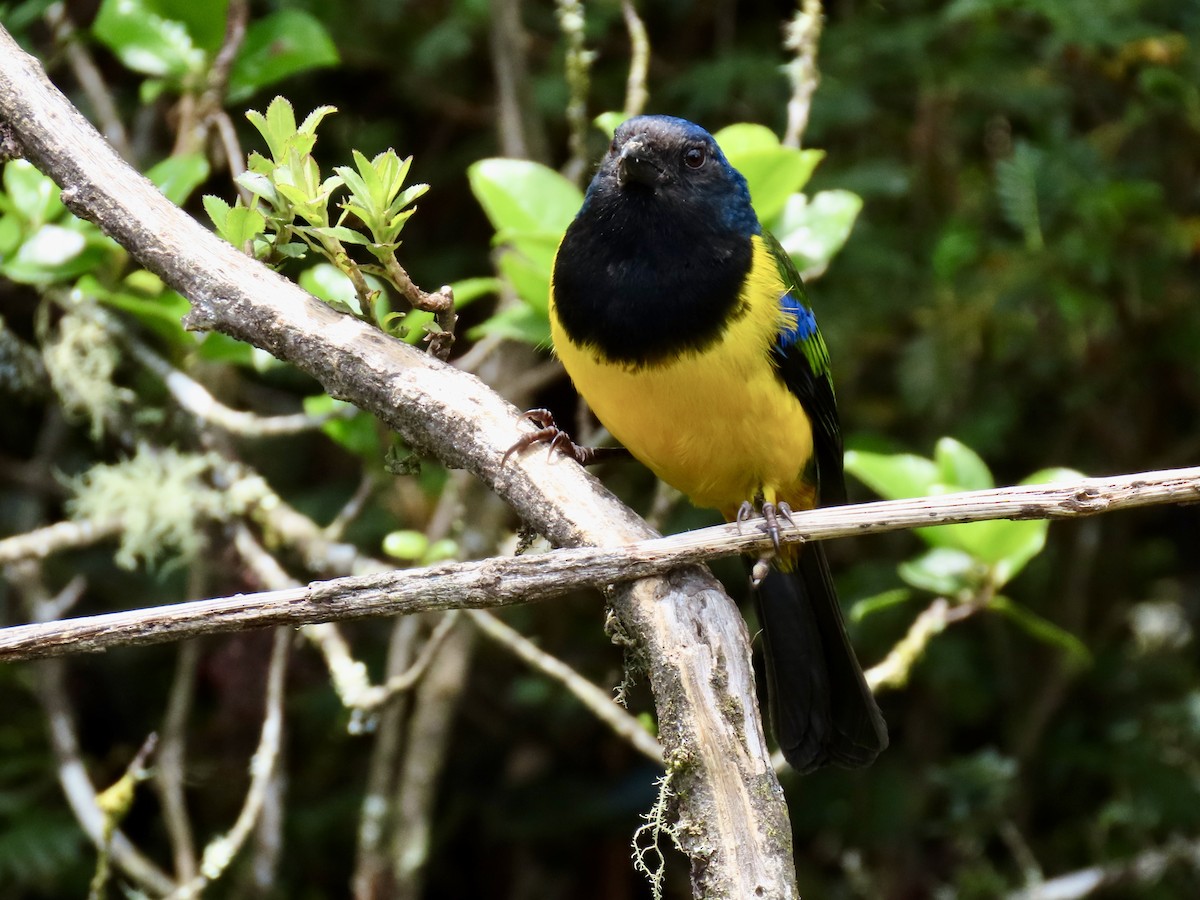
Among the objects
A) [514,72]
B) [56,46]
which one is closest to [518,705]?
[514,72]

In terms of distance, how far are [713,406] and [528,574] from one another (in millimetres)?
814

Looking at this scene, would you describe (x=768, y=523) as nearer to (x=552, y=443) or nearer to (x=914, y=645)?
(x=552, y=443)

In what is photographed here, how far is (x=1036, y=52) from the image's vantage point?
390 centimetres

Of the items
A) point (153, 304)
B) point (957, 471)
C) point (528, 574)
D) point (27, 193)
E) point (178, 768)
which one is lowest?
point (528, 574)

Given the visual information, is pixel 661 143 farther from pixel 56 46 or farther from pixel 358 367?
pixel 56 46

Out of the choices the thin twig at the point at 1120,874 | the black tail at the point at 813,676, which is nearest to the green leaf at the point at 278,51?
the black tail at the point at 813,676

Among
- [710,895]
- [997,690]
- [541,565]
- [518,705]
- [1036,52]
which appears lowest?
[710,895]

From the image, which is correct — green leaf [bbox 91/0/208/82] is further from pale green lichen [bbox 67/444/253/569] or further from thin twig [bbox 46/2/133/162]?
pale green lichen [bbox 67/444/253/569]

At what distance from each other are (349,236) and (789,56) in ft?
8.08

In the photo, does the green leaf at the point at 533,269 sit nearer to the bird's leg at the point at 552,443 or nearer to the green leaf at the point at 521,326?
the green leaf at the point at 521,326

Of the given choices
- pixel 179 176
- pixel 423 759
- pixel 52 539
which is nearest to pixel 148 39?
pixel 179 176

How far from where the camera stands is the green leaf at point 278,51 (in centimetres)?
284

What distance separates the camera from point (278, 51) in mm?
2912

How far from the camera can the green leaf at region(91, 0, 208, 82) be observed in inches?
112
